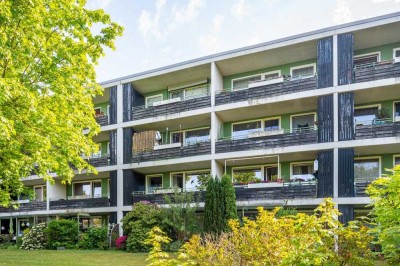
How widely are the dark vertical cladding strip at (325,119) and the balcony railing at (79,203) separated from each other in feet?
50.7

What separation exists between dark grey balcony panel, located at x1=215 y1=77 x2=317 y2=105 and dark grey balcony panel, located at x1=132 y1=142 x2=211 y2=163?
2.98 metres

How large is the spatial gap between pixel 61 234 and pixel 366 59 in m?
21.9

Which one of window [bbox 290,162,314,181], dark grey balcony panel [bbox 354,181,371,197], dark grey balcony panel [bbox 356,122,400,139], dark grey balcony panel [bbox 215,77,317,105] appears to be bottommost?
dark grey balcony panel [bbox 354,181,371,197]

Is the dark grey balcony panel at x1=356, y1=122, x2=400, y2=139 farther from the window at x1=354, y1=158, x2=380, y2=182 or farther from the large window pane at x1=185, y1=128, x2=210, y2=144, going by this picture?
the large window pane at x1=185, y1=128, x2=210, y2=144

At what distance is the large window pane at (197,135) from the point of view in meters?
23.8

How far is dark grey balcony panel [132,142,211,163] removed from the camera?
21828mm

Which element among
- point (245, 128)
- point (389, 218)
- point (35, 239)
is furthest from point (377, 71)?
point (35, 239)

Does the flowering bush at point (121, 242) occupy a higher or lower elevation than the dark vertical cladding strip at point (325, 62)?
lower

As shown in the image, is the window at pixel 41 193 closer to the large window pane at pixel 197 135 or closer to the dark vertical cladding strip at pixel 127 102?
the dark vertical cladding strip at pixel 127 102

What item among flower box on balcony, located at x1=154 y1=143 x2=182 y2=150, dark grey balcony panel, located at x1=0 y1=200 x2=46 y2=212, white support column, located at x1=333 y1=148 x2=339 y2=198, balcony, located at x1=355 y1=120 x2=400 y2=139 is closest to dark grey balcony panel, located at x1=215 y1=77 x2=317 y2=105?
balcony, located at x1=355 y1=120 x2=400 y2=139

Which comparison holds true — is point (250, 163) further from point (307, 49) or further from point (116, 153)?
point (116, 153)

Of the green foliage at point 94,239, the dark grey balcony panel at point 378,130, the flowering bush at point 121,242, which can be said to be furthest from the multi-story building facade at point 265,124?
the flowering bush at point 121,242

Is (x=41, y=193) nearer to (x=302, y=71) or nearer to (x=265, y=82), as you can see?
(x=265, y=82)

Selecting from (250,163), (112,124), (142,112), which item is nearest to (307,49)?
(250,163)
